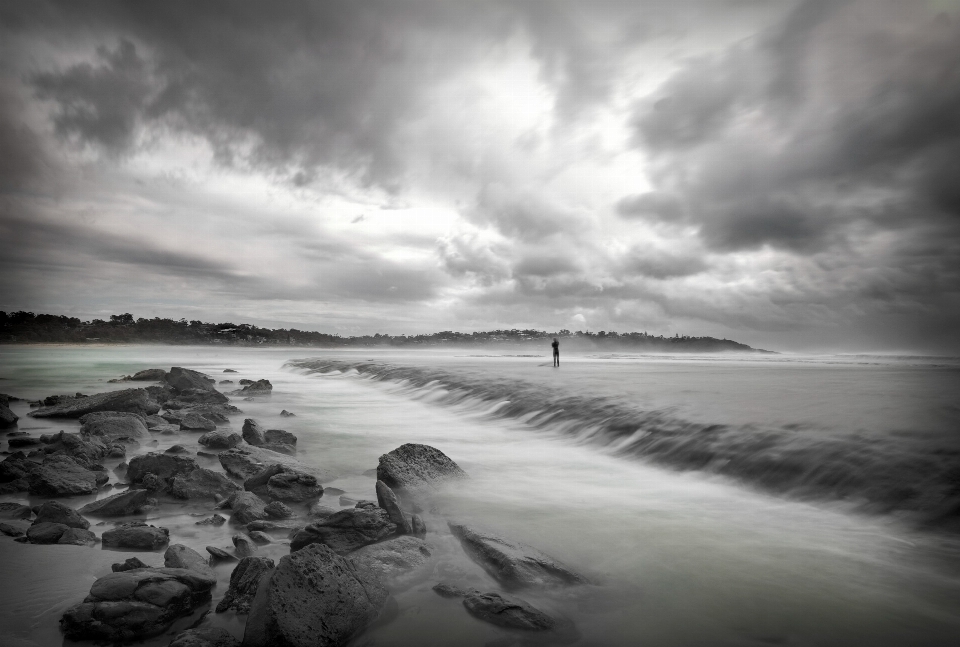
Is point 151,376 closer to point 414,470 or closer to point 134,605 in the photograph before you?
point 414,470

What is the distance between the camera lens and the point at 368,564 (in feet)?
11.4

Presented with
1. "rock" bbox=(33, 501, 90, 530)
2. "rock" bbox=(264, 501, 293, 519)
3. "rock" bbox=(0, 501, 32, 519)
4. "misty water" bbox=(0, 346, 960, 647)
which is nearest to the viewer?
"misty water" bbox=(0, 346, 960, 647)

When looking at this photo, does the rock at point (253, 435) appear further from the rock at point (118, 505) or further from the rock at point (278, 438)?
the rock at point (118, 505)

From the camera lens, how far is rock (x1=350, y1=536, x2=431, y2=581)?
11.4 ft

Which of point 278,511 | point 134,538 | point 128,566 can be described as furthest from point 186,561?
point 278,511

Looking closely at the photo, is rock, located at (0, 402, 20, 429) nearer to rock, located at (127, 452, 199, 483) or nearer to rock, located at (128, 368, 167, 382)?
rock, located at (127, 452, 199, 483)

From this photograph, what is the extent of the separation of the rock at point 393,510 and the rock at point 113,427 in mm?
6083

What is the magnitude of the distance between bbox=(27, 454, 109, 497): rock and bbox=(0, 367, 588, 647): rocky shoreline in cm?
2

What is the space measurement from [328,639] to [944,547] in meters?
5.40

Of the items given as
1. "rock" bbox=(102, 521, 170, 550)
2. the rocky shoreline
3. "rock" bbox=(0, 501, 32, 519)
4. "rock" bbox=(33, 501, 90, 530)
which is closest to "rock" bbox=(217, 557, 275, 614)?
the rocky shoreline

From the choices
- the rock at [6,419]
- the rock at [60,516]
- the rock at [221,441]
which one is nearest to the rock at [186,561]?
the rock at [60,516]

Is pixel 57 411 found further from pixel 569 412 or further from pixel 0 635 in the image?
pixel 569 412

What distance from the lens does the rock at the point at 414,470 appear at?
570 cm

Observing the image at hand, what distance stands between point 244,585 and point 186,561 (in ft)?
1.88
